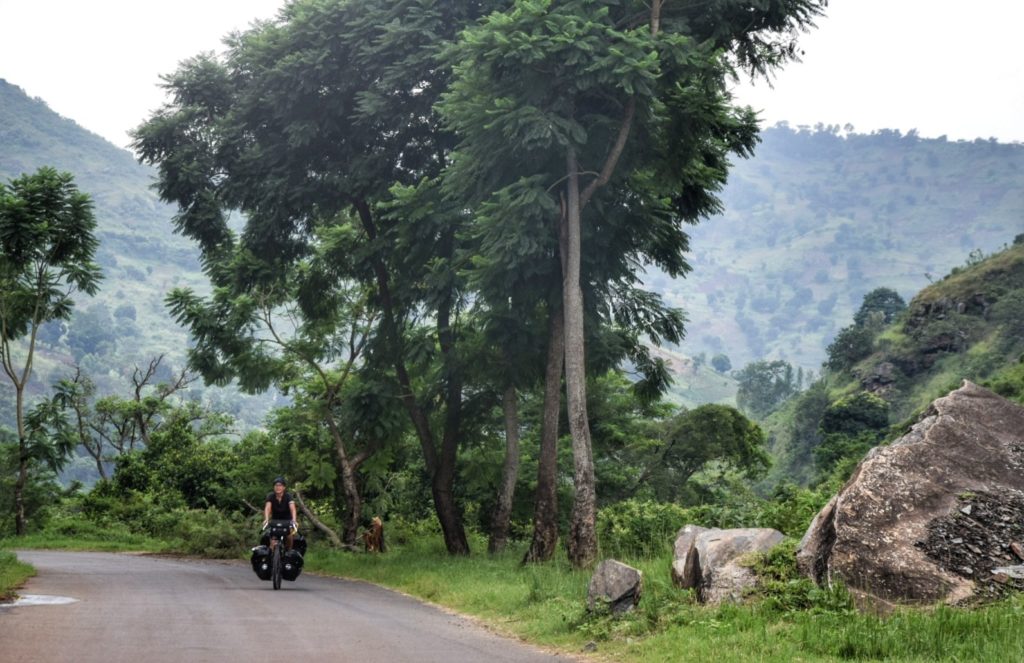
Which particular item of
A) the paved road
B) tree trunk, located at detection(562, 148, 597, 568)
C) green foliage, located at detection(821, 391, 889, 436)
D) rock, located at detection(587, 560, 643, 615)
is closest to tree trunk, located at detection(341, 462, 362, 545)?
the paved road

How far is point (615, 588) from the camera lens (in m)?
13.7

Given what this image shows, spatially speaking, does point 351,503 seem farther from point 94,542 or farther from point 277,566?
point 94,542

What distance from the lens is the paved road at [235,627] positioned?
11.0m

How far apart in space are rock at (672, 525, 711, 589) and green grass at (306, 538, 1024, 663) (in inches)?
9.9

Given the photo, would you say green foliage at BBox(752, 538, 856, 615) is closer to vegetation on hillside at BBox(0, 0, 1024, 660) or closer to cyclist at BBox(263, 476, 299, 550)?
vegetation on hillside at BBox(0, 0, 1024, 660)

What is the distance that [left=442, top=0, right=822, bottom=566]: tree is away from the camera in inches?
736

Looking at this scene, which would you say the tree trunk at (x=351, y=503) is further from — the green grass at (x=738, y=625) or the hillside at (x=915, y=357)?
the hillside at (x=915, y=357)

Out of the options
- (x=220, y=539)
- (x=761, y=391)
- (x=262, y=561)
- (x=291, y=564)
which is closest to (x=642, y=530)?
(x=291, y=564)

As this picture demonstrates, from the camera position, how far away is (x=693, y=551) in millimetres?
14188

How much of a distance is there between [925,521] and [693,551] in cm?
327

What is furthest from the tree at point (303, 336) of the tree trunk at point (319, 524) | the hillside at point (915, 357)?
the hillside at point (915, 357)

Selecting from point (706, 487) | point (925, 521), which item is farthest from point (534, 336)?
point (706, 487)

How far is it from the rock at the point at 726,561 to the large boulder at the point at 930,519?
2.62ft

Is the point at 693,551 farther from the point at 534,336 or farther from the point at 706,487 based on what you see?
the point at 706,487
